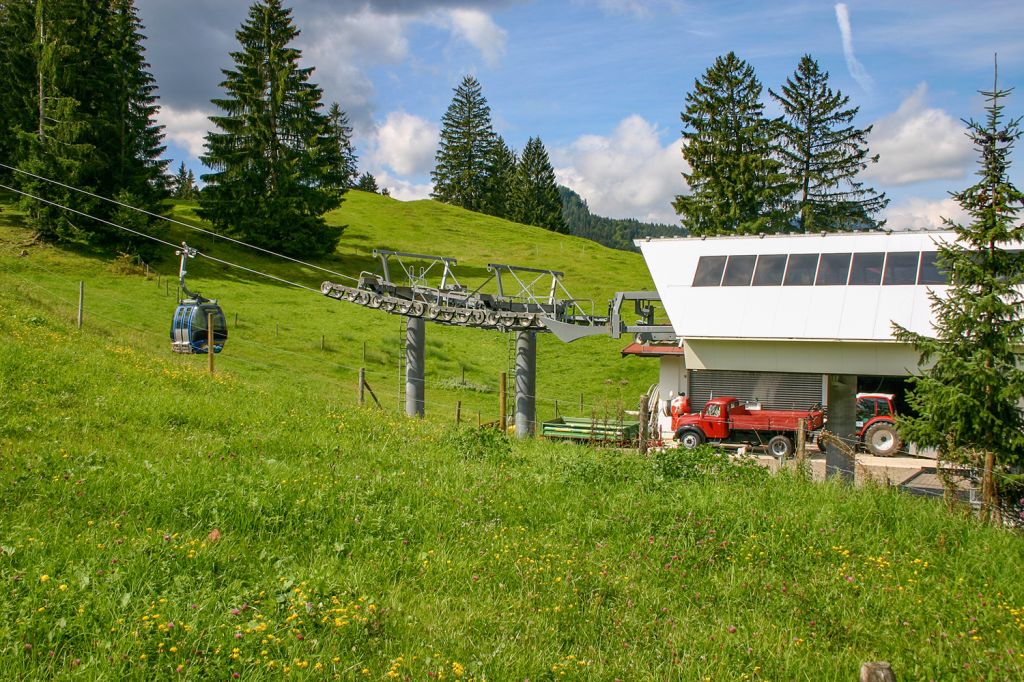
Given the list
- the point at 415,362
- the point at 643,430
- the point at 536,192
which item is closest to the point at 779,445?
the point at 643,430

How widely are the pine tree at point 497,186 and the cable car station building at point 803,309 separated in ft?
267

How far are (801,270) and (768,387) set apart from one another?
11.3 ft

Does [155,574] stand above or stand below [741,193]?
below

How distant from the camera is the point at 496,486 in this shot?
10.8 meters

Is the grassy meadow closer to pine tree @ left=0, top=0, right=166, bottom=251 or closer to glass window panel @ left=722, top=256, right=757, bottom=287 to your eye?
glass window panel @ left=722, top=256, right=757, bottom=287

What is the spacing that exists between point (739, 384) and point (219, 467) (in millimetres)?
16173

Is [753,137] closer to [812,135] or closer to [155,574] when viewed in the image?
[812,135]

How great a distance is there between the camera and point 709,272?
857 inches

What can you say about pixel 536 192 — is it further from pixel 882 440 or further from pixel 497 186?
pixel 882 440

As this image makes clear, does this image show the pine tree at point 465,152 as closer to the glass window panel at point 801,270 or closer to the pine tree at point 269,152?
the pine tree at point 269,152

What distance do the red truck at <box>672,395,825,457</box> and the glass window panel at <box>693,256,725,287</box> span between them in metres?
3.44

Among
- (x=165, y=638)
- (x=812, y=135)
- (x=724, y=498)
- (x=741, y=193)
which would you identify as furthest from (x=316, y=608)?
(x=812, y=135)

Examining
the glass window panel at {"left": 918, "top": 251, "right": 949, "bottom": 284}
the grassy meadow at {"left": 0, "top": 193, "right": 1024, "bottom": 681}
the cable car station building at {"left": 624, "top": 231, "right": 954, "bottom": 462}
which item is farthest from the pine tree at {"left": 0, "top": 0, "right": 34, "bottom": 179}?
the glass window panel at {"left": 918, "top": 251, "right": 949, "bottom": 284}

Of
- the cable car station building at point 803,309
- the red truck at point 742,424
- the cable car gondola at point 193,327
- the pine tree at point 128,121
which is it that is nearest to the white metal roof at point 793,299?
the cable car station building at point 803,309
